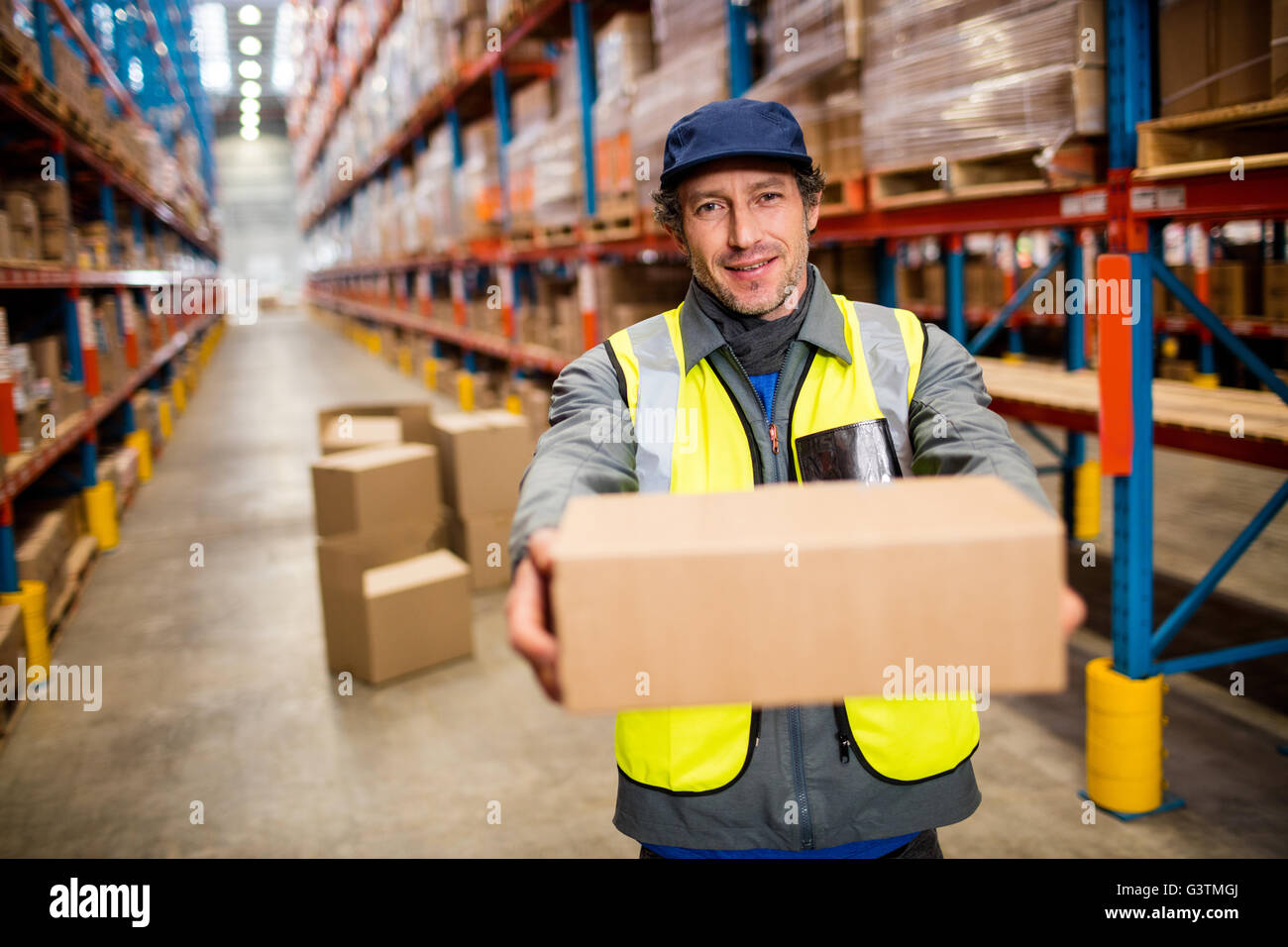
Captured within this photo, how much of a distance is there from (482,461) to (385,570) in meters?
1.18

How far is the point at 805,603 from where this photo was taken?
106 cm

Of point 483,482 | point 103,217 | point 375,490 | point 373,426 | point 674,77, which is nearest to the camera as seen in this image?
point 375,490

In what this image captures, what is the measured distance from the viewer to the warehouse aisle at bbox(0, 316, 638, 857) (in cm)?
323

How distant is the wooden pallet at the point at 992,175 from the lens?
290 cm

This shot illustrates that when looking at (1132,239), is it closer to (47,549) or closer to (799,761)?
(799,761)

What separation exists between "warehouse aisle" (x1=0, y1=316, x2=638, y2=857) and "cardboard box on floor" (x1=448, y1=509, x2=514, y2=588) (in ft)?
0.71

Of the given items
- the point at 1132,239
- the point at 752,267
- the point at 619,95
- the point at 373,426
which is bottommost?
the point at 373,426

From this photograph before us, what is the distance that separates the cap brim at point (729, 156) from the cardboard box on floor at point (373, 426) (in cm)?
464

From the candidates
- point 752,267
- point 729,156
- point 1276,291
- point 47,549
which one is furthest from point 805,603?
point 1276,291

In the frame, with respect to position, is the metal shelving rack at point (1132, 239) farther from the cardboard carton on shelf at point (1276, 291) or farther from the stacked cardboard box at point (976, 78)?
the cardboard carton on shelf at point (1276, 291)

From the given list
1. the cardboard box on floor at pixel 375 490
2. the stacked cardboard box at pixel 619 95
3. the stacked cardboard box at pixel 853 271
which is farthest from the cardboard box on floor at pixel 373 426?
the stacked cardboard box at pixel 853 271

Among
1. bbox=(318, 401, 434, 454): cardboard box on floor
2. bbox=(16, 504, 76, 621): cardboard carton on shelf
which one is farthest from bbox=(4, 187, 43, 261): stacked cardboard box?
bbox=(318, 401, 434, 454): cardboard box on floor
